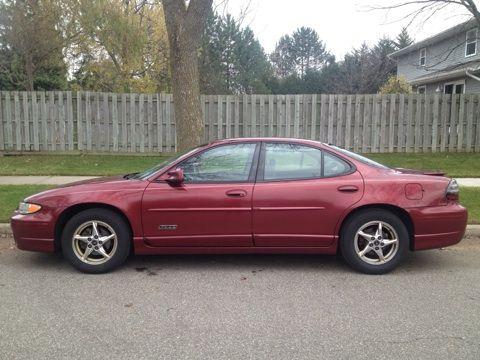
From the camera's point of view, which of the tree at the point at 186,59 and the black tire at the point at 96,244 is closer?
the black tire at the point at 96,244

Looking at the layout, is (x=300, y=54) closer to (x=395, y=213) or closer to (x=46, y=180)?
(x=46, y=180)

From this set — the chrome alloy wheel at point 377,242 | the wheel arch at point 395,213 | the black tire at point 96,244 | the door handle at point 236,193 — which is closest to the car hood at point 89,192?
the black tire at point 96,244

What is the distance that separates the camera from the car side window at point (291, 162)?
5262 millimetres

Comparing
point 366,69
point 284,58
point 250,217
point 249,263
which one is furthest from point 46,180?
point 284,58

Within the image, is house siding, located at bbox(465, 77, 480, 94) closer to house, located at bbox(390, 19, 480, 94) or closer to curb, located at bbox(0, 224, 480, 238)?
house, located at bbox(390, 19, 480, 94)

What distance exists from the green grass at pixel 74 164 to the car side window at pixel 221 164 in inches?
226

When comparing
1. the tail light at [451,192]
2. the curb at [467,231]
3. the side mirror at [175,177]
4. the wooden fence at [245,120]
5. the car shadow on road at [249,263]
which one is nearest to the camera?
the side mirror at [175,177]

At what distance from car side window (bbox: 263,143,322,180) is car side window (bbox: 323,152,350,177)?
0.06 m

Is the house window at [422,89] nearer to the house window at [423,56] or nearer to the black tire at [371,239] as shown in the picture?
the house window at [423,56]

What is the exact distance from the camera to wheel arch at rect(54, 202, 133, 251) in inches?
202

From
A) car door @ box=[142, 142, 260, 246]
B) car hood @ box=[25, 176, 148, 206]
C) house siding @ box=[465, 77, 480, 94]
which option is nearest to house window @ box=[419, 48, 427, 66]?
house siding @ box=[465, 77, 480, 94]

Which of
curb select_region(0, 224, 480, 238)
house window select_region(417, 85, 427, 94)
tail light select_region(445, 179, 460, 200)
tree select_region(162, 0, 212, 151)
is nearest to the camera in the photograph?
tail light select_region(445, 179, 460, 200)

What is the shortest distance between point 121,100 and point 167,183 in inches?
370

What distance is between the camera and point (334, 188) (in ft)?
16.8
